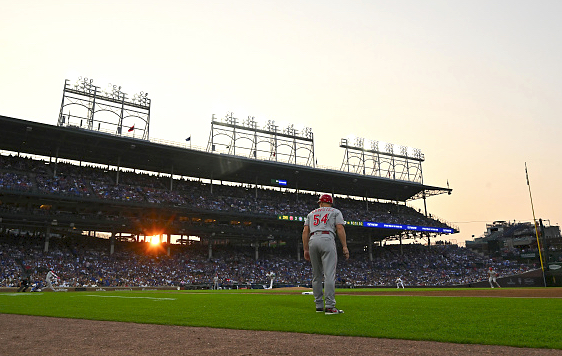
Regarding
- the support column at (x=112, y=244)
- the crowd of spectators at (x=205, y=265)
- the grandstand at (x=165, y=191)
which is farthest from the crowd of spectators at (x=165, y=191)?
the crowd of spectators at (x=205, y=265)

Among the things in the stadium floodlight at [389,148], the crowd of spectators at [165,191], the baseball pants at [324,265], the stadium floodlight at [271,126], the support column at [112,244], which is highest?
the stadium floodlight at [271,126]

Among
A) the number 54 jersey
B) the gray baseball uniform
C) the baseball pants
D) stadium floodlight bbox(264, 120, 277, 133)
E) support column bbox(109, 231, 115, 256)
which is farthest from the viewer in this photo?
stadium floodlight bbox(264, 120, 277, 133)

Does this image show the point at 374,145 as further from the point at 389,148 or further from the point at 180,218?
the point at 180,218

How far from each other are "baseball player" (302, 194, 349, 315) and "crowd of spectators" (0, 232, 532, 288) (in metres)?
29.8

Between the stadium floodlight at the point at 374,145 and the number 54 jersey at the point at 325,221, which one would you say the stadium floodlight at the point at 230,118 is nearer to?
the stadium floodlight at the point at 374,145

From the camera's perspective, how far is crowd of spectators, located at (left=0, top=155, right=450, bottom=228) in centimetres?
3978

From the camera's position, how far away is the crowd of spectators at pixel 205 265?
35.5 m

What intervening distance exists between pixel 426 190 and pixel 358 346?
211ft

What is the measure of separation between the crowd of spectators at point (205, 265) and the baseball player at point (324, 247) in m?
29.8

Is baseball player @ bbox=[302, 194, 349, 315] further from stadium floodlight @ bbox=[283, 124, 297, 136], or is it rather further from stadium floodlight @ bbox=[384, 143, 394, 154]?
stadium floodlight @ bbox=[384, 143, 394, 154]

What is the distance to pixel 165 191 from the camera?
4688cm

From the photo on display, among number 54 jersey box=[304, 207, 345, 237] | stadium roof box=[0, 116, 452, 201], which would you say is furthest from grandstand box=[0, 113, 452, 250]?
number 54 jersey box=[304, 207, 345, 237]

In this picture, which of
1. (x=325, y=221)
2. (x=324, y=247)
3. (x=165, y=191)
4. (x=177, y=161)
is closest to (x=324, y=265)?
(x=324, y=247)

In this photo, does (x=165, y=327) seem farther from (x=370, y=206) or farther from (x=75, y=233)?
(x=370, y=206)
